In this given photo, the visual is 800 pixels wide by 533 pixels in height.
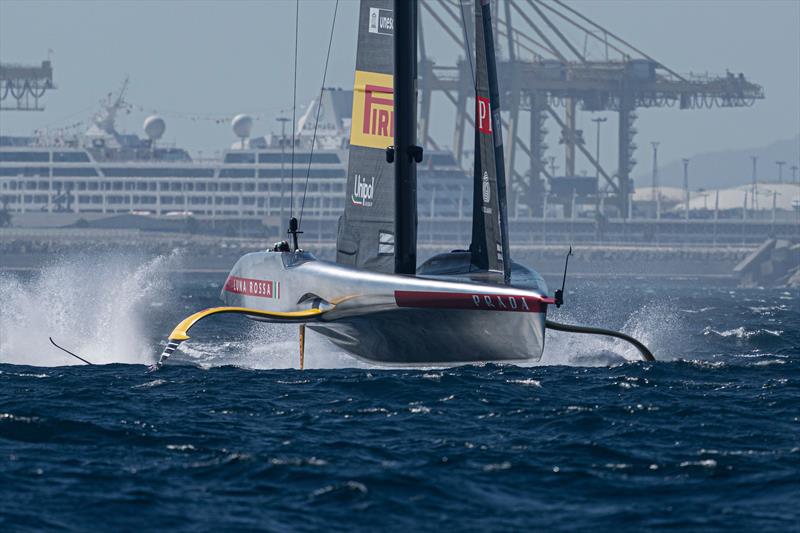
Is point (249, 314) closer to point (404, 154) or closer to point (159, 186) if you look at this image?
point (404, 154)

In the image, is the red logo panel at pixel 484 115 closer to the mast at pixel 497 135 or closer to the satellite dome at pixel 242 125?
the mast at pixel 497 135

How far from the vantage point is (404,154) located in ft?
74.2

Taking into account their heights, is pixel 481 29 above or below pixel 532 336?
above

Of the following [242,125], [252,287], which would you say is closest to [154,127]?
[242,125]

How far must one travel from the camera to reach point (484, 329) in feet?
68.2

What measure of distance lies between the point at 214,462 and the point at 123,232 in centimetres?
15339

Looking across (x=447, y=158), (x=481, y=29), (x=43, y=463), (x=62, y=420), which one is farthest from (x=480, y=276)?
(x=447, y=158)

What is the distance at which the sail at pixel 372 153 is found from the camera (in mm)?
23047

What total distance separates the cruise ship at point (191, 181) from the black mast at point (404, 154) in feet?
466

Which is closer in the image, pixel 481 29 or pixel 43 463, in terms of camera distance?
pixel 43 463

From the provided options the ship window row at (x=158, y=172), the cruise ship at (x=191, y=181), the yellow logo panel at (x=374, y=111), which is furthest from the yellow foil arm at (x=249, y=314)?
the ship window row at (x=158, y=172)

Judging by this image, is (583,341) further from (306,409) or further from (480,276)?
(306,409)

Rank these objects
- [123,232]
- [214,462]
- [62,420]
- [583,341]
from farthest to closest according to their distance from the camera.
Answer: [123,232] < [583,341] < [62,420] < [214,462]

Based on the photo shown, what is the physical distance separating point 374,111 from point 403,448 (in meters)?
9.73
